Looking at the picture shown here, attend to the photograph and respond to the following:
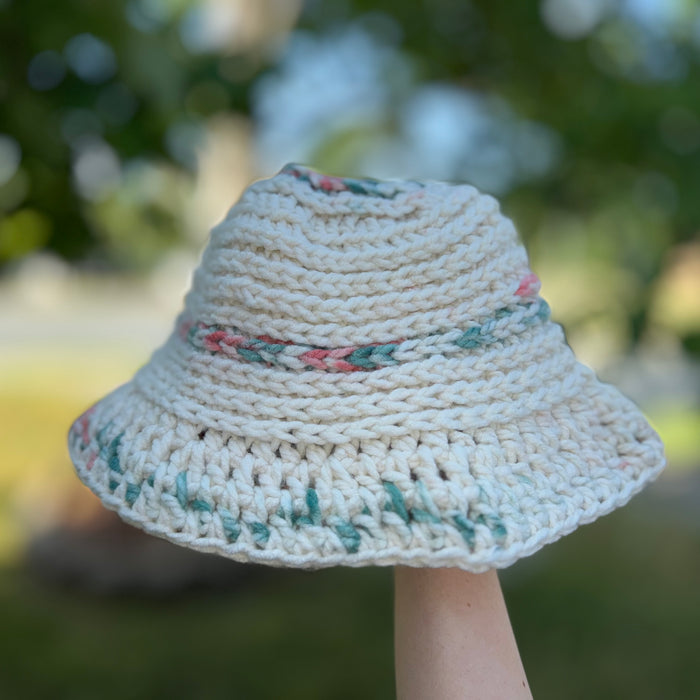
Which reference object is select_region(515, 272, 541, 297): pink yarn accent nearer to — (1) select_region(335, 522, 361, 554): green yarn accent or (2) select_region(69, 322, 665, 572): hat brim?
(2) select_region(69, 322, 665, 572): hat brim

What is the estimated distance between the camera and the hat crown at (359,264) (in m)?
0.62

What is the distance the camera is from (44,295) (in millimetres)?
2508

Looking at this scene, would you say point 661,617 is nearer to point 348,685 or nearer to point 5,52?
point 348,685

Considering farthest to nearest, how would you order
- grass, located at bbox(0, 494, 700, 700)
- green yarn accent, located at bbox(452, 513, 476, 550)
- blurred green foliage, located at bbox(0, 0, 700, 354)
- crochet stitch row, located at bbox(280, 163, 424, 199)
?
grass, located at bbox(0, 494, 700, 700)
blurred green foliage, located at bbox(0, 0, 700, 354)
crochet stitch row, located at bbox(280, 163, 424, 199)
green yarn accent, located at bbox(452, 513, 476, 550)

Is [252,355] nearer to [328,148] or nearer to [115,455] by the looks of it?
[115,455]

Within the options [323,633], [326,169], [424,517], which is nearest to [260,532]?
[424,517]

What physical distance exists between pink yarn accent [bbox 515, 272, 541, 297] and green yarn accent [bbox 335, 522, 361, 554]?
255 mm

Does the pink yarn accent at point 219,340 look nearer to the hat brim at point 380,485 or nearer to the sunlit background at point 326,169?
the hat brim at point 380,485

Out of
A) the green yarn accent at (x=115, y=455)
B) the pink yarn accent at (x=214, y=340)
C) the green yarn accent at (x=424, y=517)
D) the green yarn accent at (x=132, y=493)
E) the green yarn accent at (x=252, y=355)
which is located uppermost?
the pink yarn accent at (x=214, y=340)

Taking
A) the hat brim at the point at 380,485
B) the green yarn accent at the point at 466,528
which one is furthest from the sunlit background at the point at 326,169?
the green yarn accent at the point at 466,528

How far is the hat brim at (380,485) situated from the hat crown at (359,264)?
0.08 metres

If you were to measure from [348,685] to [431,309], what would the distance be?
178cm

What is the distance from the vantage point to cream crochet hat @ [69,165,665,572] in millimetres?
571

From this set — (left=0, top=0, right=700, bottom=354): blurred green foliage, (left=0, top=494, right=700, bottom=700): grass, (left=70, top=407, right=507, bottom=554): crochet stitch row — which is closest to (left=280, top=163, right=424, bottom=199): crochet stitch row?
(left=70, top=407, right=507, bottom=554): crochet stitch row
